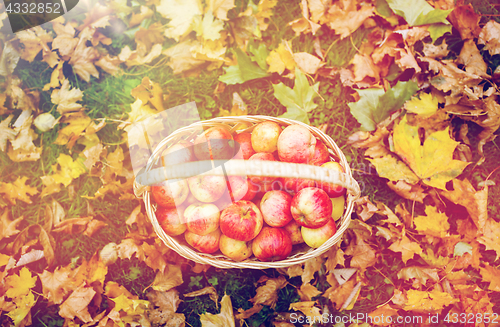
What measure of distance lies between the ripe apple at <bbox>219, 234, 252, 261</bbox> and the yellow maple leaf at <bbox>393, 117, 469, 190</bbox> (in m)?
1.14

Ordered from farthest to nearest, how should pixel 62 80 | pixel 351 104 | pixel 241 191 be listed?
pixel 62 80
pixel 351 104
pixel 241 191

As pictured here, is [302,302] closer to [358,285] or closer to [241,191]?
[358,285]

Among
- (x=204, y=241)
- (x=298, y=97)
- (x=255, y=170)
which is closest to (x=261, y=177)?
(x=255, y=170)

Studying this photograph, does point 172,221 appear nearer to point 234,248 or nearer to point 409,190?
point 234,248

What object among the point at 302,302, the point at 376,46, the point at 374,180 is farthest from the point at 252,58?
the point at 302,302

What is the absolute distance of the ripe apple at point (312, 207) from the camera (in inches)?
56.6

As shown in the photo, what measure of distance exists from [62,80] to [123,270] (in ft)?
4.92

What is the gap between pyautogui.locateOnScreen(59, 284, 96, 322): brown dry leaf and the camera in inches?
75.0

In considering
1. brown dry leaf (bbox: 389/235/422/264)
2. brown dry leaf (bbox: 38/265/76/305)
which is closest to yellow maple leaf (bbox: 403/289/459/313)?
brown dry leaf (bbox: 389/235/422/264)

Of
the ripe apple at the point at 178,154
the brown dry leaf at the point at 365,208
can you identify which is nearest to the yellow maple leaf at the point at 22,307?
the ripe apple at the point at 178,154

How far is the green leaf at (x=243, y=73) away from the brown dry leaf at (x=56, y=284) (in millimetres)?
1752

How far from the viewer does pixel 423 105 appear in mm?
1875

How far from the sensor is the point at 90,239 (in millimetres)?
2066

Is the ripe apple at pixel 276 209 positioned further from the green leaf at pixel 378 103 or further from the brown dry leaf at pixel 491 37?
the brown dry leaf at pixel 491 37
